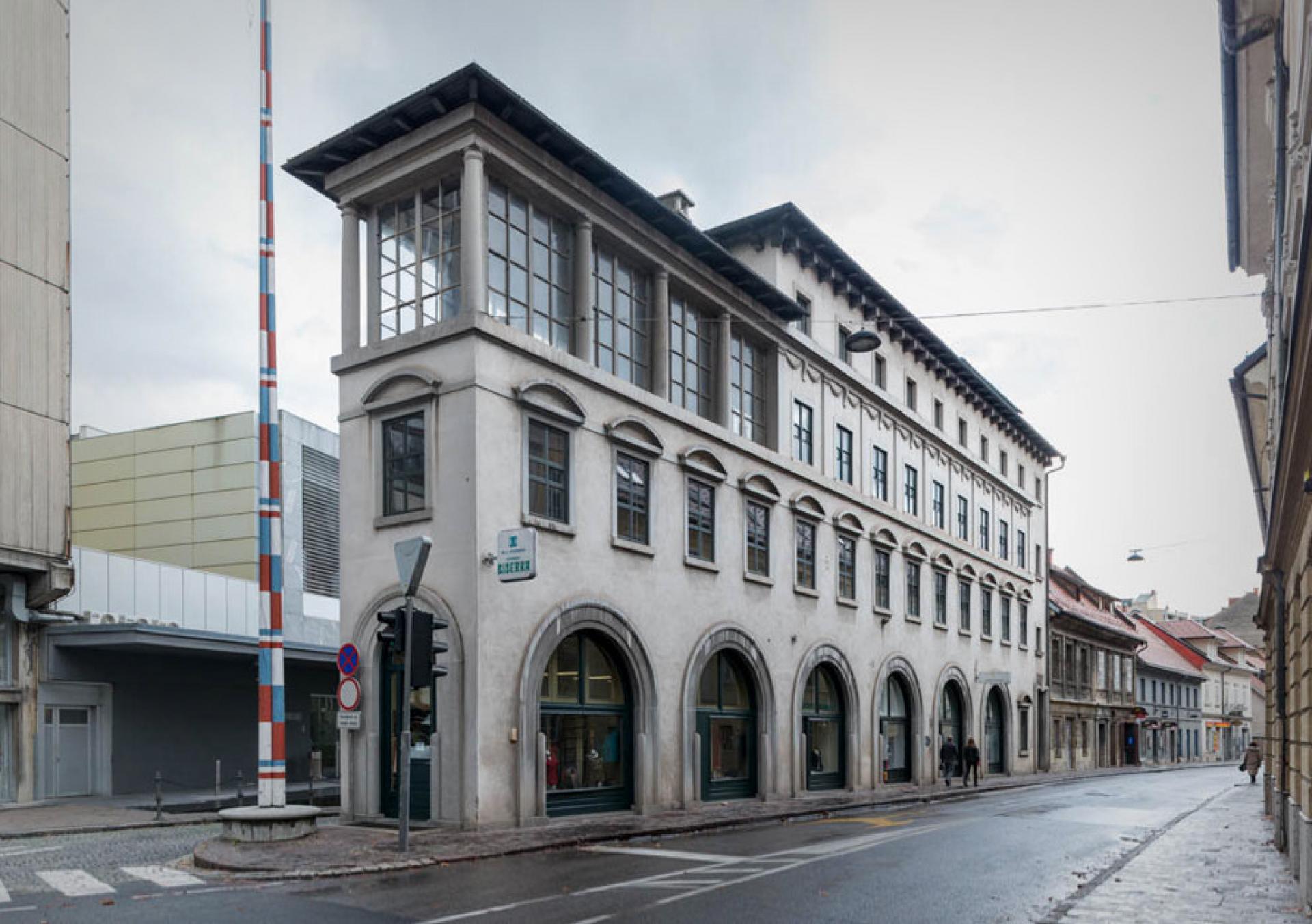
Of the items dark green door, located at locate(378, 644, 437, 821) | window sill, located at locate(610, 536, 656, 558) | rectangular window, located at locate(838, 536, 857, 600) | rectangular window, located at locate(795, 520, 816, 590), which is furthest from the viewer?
rectangular window, located at locate(838, 536, 857, 600)

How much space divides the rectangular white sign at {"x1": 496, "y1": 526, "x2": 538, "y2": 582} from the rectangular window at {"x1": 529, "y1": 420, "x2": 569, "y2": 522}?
1.70 m

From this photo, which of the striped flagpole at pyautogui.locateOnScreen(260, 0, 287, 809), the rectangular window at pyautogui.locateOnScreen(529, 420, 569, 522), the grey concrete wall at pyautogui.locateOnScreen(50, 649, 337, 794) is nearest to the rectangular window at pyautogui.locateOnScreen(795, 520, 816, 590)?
the rectangular window at pyautogui.locateOnScreen(529, 420, 569, 522)

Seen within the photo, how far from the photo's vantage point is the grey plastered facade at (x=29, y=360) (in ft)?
80.4

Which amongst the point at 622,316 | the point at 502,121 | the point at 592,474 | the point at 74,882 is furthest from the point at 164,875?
the point at 622,316

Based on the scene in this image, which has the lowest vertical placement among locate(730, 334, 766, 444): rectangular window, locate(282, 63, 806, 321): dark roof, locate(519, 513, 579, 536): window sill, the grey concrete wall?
the grey concrete wall

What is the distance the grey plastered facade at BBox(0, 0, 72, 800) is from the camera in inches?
965

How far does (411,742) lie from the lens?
750 inches

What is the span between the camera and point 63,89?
26766 mm

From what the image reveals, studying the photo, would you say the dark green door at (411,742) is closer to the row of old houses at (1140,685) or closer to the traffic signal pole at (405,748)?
the traffic signal pole at (405,748)

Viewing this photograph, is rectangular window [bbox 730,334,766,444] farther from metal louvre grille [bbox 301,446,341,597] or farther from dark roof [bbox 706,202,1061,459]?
metal louvre grille [bbox 301,446,341,597]

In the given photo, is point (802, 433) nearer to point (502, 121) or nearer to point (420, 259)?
point (420, 259)

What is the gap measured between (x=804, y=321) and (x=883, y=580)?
8474mm

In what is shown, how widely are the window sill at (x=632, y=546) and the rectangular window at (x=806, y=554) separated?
7.14 meters

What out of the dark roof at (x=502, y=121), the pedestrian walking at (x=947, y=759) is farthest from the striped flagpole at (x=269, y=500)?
the pedestrian walking at (x=947, y=759)
